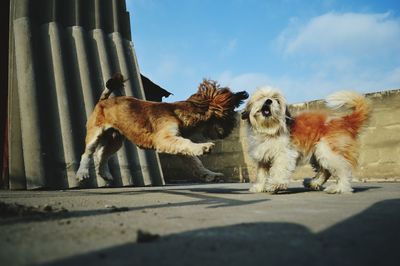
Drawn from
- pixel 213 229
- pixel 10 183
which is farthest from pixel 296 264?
pixel 10 183

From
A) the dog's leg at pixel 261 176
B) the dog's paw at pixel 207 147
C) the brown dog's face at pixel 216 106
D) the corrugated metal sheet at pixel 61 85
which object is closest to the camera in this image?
the dog's paw at pixel 207 147

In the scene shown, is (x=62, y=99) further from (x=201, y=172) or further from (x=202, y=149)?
(x=202, y=149)

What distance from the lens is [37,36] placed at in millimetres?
6426

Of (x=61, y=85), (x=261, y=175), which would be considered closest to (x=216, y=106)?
(x=261, y=175)

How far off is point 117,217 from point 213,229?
793 millimetres

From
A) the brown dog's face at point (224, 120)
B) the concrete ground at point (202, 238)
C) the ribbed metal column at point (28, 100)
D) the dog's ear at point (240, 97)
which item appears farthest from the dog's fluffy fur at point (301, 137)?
the ribbed metal column at point (28, 100)

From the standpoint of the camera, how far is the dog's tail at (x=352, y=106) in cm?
429

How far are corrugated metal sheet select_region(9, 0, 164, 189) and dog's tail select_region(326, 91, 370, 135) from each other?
419 centimetres

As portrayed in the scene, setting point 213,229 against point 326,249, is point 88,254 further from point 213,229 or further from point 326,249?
point 326,249

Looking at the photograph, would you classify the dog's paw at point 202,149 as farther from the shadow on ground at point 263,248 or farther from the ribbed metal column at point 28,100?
the ribbed metal column at point 28,100

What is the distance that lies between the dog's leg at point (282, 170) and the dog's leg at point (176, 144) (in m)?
1.10

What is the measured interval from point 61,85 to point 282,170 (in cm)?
465

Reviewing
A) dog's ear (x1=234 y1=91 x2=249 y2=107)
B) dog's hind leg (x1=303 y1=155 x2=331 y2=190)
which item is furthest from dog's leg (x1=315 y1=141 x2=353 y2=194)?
dog's ear (x1=234 y1=91 x2=249 y2=107)

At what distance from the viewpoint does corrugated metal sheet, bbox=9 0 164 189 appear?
226 inches
